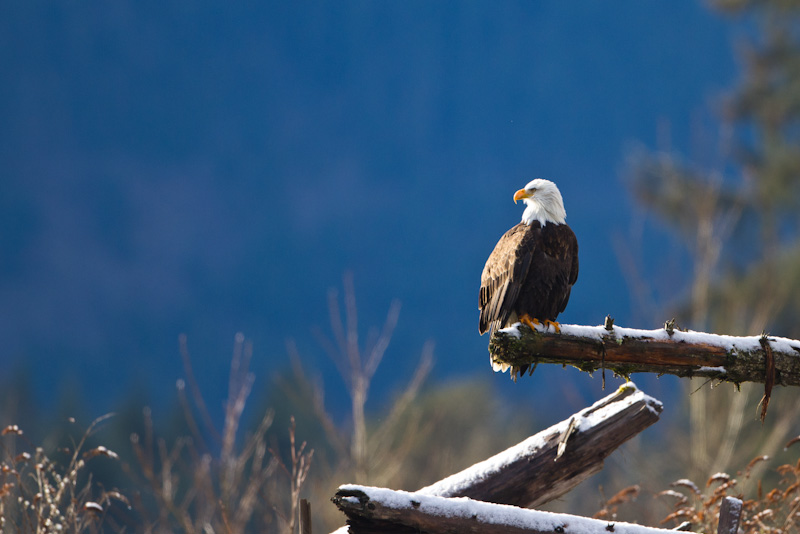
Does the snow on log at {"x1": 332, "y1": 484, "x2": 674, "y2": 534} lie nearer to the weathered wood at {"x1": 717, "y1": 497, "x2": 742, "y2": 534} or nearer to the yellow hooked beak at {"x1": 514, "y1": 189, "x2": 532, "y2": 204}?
the weathered wood at {"x1": 717, "y1": 497, "x2": 742, "y2": 534}

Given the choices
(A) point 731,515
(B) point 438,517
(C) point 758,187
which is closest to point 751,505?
(A) point 731,515

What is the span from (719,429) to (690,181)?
27.9 ft

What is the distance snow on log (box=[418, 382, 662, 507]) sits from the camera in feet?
14.6

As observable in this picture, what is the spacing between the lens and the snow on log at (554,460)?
14.6 feet

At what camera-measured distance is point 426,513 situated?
12.5ft

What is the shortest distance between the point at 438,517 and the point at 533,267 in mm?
2718

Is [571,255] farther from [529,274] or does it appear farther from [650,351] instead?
[650,351]

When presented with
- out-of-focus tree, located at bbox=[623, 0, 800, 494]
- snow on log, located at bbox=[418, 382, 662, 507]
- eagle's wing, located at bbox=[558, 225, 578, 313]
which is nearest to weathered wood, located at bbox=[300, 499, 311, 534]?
snow on log, located at bbox=[418, 382, 662, 507]

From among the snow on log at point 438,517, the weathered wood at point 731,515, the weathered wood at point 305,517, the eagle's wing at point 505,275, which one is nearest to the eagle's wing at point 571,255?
the eagle's wing at point 505,275

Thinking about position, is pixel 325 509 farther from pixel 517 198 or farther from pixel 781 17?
pixel 781 17

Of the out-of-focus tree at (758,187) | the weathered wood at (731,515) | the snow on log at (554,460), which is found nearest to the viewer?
the weathered wood at (731,515)

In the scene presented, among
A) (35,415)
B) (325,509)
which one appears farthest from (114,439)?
(325,509)

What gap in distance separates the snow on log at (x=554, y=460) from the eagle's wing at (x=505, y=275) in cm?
168

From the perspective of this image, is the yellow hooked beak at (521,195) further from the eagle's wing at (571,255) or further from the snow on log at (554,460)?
the snow on log at (554,460)
